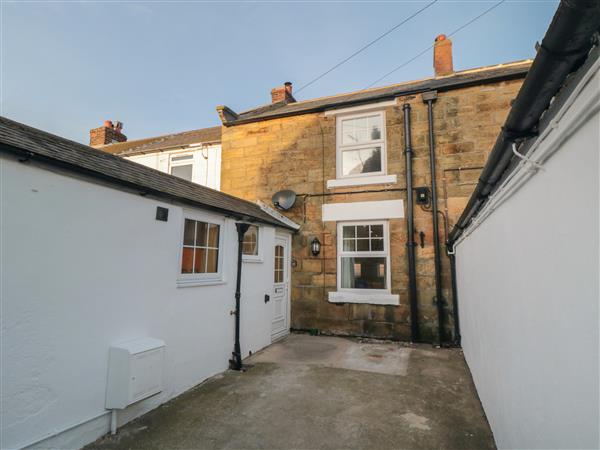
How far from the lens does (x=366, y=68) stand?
8.15 m

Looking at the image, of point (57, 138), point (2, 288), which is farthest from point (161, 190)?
point (2, 288)

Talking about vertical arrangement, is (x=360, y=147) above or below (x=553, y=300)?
above

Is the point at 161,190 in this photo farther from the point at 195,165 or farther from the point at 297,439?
the point at 195,165

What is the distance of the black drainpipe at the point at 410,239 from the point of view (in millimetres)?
6449

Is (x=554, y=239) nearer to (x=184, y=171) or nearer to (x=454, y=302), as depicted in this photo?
(x=454, y=302)

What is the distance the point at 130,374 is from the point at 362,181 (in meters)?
5.91

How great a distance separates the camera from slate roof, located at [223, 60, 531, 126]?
654 centimetres

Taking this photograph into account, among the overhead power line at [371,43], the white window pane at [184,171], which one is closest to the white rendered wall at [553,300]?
the overhead power line at [371,43]

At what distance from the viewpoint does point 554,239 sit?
1222mm

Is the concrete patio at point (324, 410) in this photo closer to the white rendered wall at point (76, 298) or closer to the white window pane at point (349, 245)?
the white rendered wall at point (76, 298)

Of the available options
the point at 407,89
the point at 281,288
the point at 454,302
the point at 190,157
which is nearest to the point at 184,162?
the point at 190,157

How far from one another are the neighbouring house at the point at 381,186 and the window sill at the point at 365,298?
0.08 ft

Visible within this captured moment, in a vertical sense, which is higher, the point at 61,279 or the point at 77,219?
the point at 77,219

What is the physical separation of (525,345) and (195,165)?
10.9 meters
